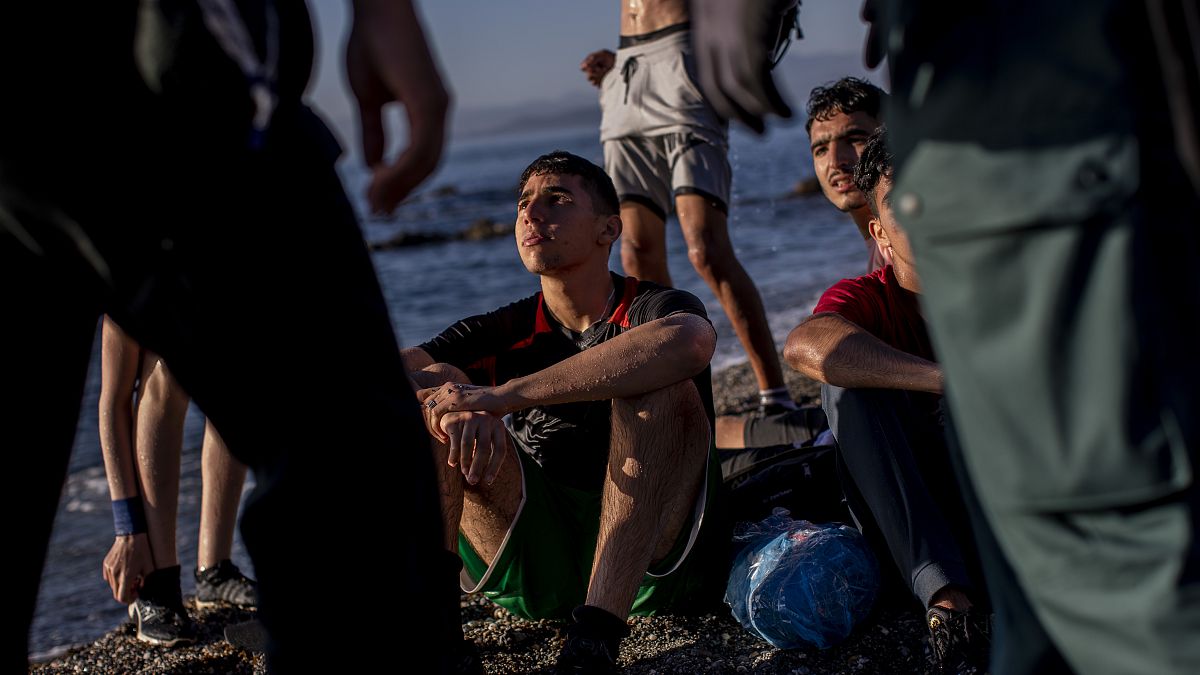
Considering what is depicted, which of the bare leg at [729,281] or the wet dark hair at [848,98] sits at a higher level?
the wet dark hair at [848,98]

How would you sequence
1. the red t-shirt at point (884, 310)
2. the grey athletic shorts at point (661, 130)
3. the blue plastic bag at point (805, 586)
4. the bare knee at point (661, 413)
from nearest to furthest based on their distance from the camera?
the blue plastic bag at point (805, 586) < the bare knee at point (661, 413) < the red t-shirt at point (884, 310) < the grey athletic shorts at point (661, 130)

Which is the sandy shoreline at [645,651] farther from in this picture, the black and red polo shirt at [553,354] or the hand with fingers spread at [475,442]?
the hand with fingers spread at [475,442]

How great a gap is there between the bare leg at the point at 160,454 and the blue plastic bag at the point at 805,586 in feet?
6.13

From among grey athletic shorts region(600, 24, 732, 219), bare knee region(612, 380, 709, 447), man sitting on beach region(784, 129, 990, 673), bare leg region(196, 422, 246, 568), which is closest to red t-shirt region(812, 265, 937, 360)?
man sitting on beach region(784, 129, 990, 673)

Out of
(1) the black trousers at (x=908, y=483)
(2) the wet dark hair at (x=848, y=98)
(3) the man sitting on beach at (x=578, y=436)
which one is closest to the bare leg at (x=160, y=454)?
(3) the man sitting on beach at (x=578, y=436)

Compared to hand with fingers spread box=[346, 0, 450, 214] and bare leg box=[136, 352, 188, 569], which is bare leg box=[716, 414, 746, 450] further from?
hand with fingers spread box=[346, 0, 450, 214]

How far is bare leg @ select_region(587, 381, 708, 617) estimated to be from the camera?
8.96ft

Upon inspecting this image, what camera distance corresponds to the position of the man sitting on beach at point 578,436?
9.06 ft

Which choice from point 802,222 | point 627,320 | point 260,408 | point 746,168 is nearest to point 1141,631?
point 260,408

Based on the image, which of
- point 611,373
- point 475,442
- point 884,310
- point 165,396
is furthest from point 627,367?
point 165,396

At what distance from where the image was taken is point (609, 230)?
358 centimetres

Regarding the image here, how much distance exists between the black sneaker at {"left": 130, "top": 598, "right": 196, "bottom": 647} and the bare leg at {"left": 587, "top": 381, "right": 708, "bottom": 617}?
1467mm

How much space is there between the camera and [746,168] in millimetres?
35312

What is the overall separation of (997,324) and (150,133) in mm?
978
